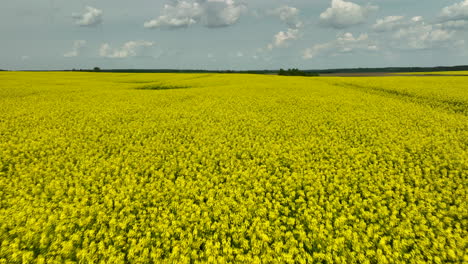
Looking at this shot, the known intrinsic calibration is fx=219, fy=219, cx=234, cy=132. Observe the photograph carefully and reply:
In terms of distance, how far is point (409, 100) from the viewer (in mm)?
26391

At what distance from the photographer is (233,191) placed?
8875 mm

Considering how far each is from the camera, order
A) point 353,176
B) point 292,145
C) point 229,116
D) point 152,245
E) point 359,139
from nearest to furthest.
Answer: point 152,245, point 353,176, point 292,145, point 359,139, point 229,116

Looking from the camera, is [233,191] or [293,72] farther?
[293,72]

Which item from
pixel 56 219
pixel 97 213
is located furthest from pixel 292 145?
pixel 56 219

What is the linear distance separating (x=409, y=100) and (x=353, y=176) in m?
23.6

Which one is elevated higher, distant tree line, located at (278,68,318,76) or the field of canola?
distant tree line, located at (278,68,318,76)

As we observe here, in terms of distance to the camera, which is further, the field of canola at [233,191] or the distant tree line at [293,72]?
the distant tree line at [293,72]

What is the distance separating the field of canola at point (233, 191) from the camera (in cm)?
652

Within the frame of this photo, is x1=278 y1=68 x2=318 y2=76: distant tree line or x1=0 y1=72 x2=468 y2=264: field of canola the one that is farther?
x1=278 y1=68 x2=318 y2=76: distant tree line

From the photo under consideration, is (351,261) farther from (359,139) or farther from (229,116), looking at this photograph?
(229,116)

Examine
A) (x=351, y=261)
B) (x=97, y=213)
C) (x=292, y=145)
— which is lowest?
(x=351, y=261)

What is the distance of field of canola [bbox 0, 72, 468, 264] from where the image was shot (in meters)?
6.52

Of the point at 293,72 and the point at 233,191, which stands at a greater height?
the point at 293,72

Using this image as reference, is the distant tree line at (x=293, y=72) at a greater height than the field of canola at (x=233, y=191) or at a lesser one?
greater
